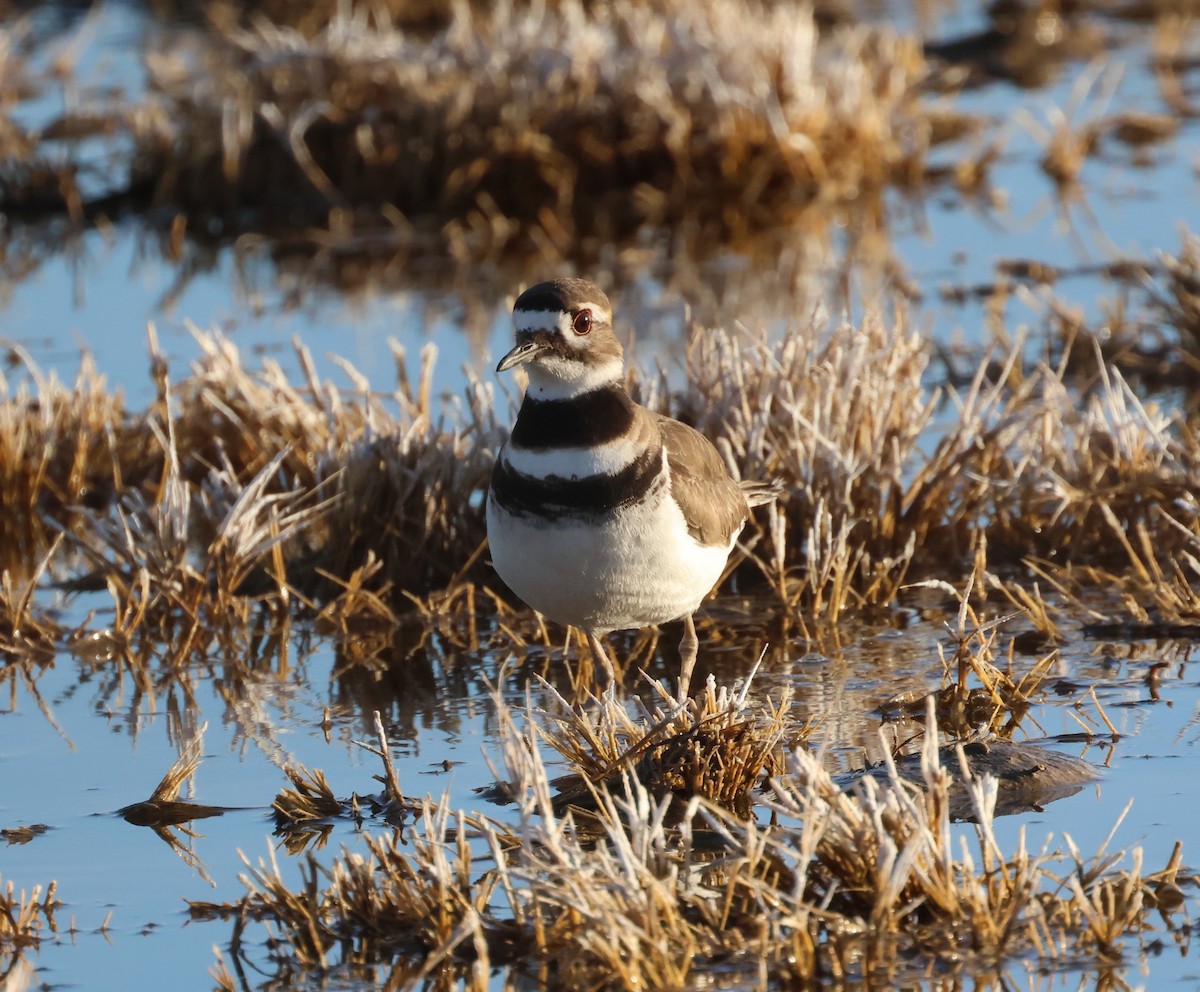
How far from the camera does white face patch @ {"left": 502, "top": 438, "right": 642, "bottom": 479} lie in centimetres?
514

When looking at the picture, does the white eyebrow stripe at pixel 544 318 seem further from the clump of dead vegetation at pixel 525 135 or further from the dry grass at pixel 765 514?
the clump of dead vegetation at pixel 525 135

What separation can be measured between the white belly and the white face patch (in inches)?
4.5

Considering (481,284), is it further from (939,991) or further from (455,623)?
(939,991)

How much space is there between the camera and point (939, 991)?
13.0 feet

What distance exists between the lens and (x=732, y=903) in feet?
14.3

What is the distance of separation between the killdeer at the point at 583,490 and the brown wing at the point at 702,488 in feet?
0.09

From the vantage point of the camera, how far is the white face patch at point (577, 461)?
514cm

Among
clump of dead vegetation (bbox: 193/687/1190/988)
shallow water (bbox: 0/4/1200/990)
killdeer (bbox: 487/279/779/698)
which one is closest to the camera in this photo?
clump of dead vegetation (bbox: 193/687/1190/988)

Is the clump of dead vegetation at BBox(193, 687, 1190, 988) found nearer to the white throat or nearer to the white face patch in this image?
the white face patch

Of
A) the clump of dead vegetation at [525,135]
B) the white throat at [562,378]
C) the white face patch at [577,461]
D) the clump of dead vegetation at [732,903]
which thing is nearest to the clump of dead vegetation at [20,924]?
the clump of dead vegetation at [732,903]

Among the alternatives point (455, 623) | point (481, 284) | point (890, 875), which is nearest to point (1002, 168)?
point (481, 284)

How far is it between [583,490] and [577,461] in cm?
8

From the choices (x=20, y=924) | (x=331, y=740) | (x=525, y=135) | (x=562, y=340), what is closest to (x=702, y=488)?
(x=562, y=340)

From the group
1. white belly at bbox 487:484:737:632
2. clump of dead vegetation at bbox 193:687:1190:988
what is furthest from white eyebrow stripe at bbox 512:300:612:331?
clump of dead vegetation at bbox 193:687:1190:988
